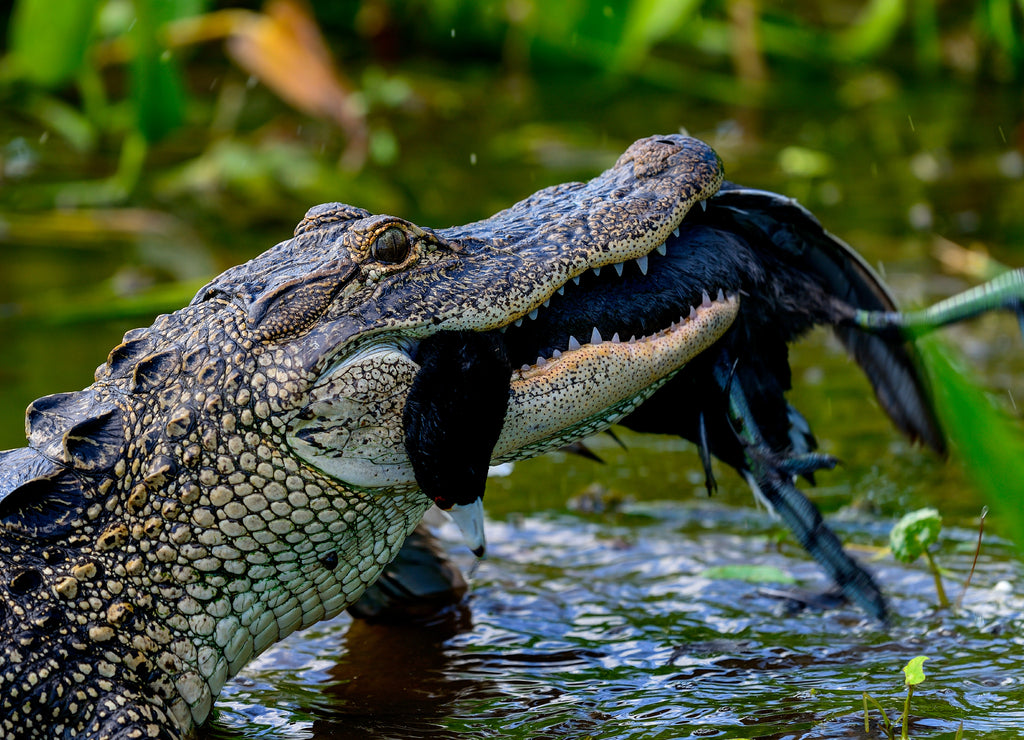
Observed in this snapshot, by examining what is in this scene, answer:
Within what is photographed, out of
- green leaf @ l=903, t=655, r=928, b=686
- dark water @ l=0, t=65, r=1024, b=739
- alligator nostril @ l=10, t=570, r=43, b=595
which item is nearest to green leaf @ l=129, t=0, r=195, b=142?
dark water @ l=0, t=65, r=1024, b=739

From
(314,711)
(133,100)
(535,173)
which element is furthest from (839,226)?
(314,711)

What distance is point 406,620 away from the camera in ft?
10.5

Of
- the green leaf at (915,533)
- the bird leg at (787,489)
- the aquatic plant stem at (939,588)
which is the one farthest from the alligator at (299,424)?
the aquatic plant stem at (939,588)

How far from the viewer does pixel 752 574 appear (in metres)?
3.04

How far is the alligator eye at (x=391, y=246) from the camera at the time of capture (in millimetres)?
2375

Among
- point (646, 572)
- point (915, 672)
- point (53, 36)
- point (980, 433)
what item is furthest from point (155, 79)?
point (980, 433)

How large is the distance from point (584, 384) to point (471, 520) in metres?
0.35

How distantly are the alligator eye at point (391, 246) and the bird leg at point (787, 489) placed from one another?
2.48 ft

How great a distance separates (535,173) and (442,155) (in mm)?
801

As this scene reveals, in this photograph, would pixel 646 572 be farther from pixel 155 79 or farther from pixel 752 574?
pixel 155 79

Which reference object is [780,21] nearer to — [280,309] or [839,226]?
[839,226]

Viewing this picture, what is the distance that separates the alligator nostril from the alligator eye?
84cm

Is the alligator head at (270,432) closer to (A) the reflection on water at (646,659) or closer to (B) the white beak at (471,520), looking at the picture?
(B) the white beak at (471,520)

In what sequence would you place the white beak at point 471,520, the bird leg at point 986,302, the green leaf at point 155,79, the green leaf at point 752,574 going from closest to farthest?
the white beak at point 471,520
the bird leg at point 986,302
the green leaf at point 752,574
the green leaf at point 155,79
